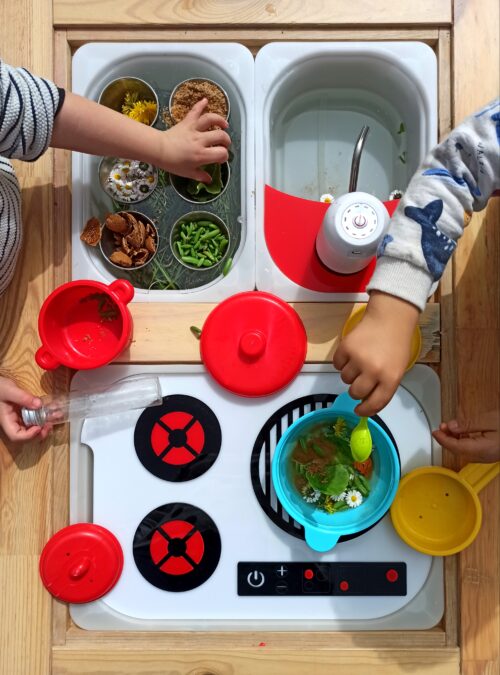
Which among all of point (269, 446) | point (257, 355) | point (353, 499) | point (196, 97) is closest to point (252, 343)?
point (257, 355)

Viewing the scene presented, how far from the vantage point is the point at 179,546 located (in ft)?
2.53

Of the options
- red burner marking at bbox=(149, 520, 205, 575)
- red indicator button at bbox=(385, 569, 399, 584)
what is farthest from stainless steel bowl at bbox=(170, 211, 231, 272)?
red indicator button at bbox=(385, 569, 399, 584)

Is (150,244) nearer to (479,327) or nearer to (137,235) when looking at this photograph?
(137,235)

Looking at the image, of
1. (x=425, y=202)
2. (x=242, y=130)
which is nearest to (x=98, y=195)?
(x=242, y=130)

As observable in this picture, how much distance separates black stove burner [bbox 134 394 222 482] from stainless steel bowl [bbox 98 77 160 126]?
15.7 inches

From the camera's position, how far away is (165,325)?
0.78 m

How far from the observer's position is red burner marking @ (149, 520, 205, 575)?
A: 77 centimetres

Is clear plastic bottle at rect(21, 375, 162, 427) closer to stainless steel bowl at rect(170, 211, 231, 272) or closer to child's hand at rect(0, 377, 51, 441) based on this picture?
child's hand at rect(0, 377, 51, 441)

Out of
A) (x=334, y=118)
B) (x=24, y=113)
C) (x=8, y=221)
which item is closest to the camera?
(x=24, y=113)

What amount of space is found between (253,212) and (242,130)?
4.7 inches

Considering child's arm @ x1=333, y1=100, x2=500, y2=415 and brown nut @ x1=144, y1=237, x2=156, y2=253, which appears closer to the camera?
child's arm @ x1=333, y1=100, x2=500, y2=415

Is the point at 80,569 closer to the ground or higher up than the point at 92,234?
closer to the ground

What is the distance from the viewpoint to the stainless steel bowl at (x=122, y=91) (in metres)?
0.80

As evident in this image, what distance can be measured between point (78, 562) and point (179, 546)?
0.13m
